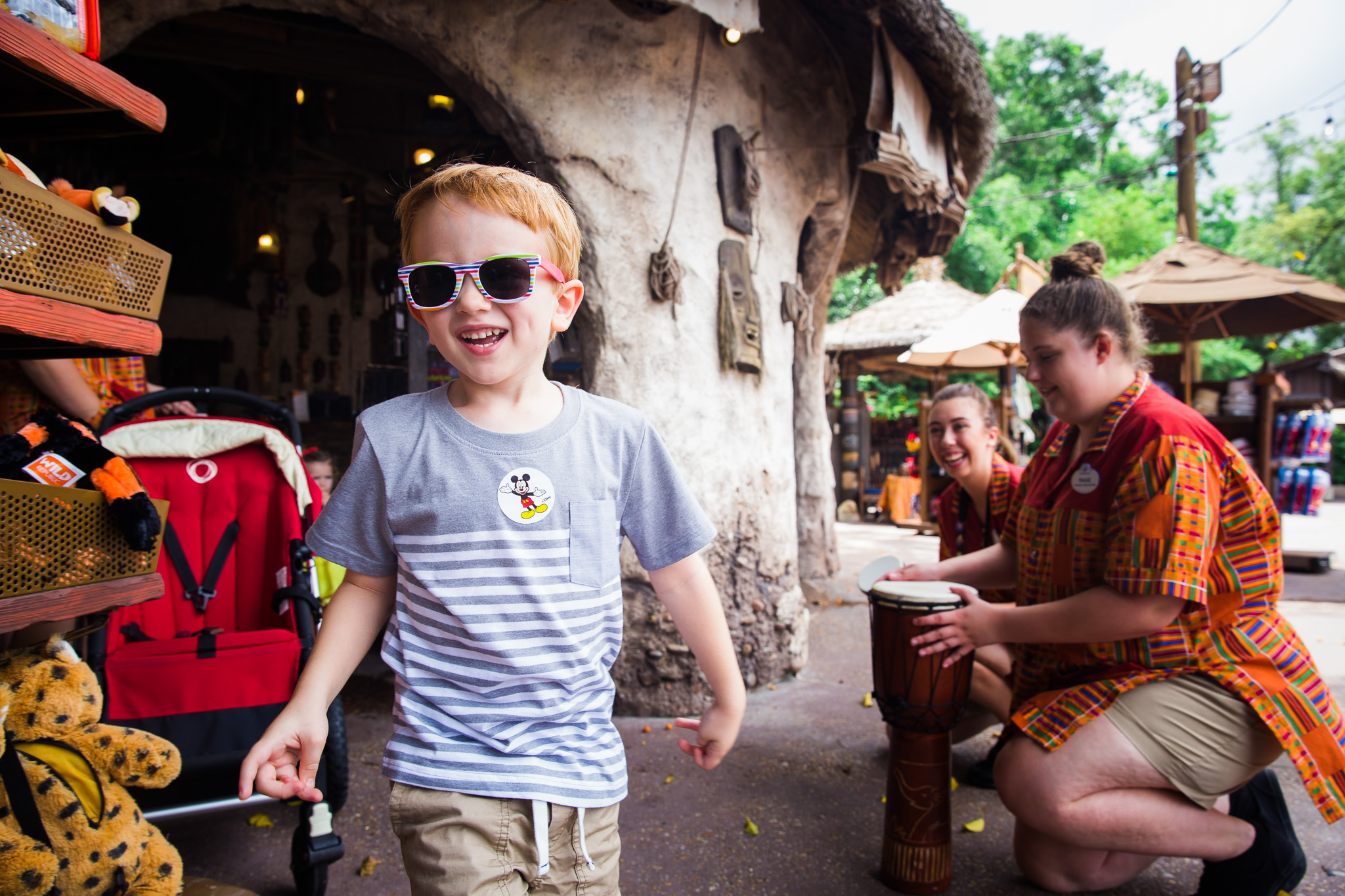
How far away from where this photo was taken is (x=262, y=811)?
2.82 meters

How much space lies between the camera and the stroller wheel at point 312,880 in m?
2.19

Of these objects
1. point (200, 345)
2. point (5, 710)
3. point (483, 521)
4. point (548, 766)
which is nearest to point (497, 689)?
point (548, 766)

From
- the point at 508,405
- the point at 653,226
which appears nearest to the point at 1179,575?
the point at 508,405

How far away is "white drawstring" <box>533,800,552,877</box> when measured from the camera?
51.2 inches

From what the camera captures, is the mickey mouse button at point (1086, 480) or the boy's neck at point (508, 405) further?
the mickey mouse button at point (1086, 480)

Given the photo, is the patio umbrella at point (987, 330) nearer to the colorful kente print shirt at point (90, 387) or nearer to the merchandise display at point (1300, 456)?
the merchandise display at point (1300, 456)

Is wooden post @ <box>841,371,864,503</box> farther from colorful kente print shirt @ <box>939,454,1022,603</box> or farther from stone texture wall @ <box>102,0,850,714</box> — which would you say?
colorful kente print shirt @ <box>939,454,1022,603</box>

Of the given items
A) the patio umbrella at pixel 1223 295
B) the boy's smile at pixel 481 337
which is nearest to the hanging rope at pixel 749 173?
the boy's smile at pixel 481 337

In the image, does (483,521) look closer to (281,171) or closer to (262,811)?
(262,811)

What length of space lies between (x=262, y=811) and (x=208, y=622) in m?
0.71

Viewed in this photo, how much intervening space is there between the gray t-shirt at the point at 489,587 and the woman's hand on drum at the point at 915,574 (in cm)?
153

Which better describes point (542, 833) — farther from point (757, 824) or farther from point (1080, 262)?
point (1080, 262)

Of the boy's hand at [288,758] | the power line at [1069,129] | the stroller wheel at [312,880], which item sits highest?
the power line at [1069,129]

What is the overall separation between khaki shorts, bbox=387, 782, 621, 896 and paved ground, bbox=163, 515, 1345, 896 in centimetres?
118
